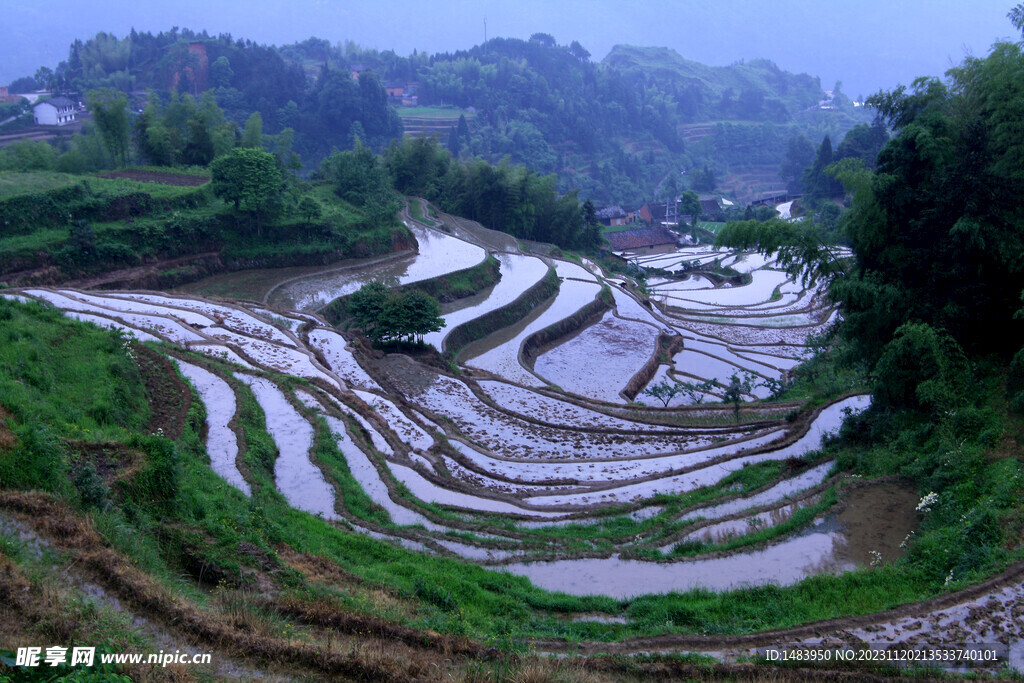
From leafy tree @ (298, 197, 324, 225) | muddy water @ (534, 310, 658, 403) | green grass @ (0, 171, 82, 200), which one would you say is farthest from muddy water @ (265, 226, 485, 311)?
green grass @ (0, 171, 82, 200)

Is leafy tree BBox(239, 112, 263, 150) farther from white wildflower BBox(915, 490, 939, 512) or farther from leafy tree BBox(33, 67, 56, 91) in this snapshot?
leafy tree BBox(33, 67, 56, 91)

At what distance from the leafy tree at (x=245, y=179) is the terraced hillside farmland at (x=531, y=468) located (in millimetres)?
4193

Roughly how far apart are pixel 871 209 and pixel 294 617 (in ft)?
35.8

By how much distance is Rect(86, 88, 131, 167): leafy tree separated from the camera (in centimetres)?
2911

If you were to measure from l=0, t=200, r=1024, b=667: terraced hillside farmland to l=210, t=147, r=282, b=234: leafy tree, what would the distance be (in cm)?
419

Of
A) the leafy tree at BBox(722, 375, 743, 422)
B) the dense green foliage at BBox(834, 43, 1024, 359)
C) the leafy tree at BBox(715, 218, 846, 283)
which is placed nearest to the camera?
the dense green foliage at BBox(834, 43, 1024, 359)

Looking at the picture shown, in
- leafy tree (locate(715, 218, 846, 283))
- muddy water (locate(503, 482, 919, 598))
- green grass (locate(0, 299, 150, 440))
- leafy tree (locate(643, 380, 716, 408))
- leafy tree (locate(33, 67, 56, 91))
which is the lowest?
leafy tree (locate(643, 380, 716, 408))

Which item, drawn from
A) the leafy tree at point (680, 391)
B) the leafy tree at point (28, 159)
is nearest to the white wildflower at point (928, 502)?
the leafy tree at point (680, 391)

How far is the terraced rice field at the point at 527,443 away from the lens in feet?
26.6

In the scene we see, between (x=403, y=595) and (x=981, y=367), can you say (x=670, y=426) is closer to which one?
(x=981, y=367)

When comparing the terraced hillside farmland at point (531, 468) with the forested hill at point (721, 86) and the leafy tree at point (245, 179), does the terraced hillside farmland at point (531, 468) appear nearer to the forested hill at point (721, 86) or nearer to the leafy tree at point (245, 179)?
the leafy tree at point (245, 179)

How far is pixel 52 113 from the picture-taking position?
56.9 m

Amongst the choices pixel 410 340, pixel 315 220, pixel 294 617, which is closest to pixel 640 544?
pixel 294 617

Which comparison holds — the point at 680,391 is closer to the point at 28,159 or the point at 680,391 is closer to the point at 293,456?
the point at 293,456
